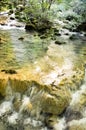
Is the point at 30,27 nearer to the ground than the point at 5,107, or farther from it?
nearer to the ground

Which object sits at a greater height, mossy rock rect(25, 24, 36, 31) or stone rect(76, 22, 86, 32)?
mossy rock rect(25, 24, 36, 31)

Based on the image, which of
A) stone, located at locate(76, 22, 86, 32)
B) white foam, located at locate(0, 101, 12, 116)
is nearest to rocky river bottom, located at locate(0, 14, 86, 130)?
white foam, located at locate(0, 101, 12, 116)

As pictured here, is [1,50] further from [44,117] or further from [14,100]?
[44,117]

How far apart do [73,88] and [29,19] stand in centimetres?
926

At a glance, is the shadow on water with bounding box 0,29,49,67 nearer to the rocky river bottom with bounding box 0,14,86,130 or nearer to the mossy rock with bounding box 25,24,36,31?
the rocky river bottom with bounding box 0,14,86,130

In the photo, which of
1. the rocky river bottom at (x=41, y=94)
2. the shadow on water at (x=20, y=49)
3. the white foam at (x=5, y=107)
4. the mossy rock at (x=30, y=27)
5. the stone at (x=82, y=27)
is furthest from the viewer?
the stone at (x=82, y=27)

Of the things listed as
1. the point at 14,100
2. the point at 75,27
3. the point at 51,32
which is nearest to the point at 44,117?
the point at 14,100

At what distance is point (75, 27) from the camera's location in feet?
48.8

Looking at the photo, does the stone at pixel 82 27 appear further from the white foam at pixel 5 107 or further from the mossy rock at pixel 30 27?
the white foam at pixel 5 107

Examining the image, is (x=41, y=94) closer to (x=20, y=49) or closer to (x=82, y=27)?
(x=20, y=49)

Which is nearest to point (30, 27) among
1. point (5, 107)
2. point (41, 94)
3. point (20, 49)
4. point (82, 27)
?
point (82, 27)

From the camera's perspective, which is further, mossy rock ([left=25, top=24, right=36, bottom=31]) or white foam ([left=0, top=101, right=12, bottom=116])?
mossy rock ([left=25, top=24, right=36, bottom=31])

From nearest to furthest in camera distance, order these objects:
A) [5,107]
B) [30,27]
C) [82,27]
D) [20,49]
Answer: [5,107] → [20,49] → [30,27] → [82,27]

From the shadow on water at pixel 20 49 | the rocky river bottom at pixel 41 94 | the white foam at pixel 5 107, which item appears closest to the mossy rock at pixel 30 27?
the shadow on water at pixel 20 49
